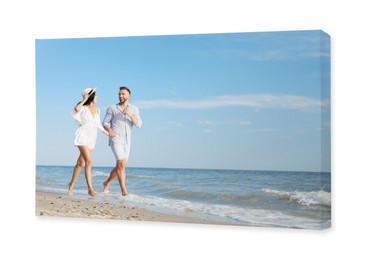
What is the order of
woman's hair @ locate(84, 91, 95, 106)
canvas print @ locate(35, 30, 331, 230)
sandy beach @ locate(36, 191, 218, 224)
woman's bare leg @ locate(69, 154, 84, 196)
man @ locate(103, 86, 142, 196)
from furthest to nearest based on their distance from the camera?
woman's bare leg @ locate(69, 154, 84, 196), woman's hair @ locate(84, 91, 95, 106), man @ locate(103, 86, 142, 196), sandy beach @ locate(36, 191, 218, 224), canvas print @ locate(35, 30, 331, 230)

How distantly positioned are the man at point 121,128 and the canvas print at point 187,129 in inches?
0.6

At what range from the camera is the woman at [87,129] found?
34.0ft

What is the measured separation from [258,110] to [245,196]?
105cm

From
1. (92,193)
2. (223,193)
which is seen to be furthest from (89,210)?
(223,193)

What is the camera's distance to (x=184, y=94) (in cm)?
996

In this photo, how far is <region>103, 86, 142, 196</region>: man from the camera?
10.2 metres

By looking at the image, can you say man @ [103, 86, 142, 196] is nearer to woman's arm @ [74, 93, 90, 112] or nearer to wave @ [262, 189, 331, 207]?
woman's arm @ [74, 93, 90, 112]

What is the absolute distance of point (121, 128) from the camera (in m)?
10.3

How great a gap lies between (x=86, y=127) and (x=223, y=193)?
2.05 m

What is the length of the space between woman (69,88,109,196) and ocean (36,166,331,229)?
0.09 meters

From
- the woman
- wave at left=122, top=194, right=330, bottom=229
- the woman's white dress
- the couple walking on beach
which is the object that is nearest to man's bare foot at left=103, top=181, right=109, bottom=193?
the couple walking on beach

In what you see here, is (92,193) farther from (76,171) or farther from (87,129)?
(87,129)

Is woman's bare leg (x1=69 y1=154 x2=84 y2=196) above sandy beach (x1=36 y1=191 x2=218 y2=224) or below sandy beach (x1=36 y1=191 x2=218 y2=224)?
above

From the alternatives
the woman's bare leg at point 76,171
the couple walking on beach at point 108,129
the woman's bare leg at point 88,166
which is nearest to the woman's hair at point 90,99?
the couple walking on beach at point 108,129
